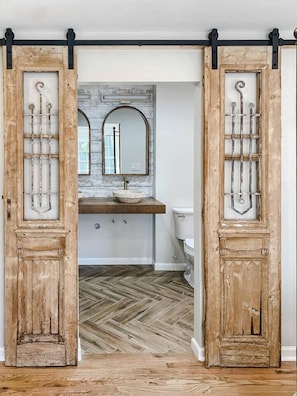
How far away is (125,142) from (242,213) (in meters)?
2.78

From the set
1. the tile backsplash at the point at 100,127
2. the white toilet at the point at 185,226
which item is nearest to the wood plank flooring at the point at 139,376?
the white toilet at the point at 185,226

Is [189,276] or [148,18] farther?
[189,276]

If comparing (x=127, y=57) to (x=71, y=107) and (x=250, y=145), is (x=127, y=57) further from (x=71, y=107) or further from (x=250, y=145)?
(x=250, y=145)

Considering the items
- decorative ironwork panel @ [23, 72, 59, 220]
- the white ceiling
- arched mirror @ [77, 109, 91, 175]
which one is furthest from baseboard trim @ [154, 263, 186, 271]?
the white ceiling

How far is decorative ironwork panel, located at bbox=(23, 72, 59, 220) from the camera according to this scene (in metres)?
2.63

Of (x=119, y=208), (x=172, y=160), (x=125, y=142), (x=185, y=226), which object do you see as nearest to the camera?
(x=119, y=208)

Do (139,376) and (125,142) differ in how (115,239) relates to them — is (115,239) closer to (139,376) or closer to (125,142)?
(125,142)

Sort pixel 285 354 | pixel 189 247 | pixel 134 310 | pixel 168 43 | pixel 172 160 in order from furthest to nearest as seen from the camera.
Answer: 1. pixel 172 160
2. pixel 189 247
3. pixel 134 310
4. pixel 285 354
5. pixel 168 43

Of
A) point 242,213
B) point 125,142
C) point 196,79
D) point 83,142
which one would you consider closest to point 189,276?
point 125,142

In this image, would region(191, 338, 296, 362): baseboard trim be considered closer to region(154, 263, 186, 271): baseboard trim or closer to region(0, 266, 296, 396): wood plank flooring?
region(0, 266, 296, 396): wood plank flooring

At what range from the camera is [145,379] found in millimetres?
2492

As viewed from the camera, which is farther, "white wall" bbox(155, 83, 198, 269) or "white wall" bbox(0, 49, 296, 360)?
"white wall" bbox(155, 83, 198, 269)

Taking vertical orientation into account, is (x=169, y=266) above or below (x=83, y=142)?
below

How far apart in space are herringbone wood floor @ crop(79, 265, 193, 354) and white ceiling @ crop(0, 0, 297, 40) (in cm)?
236
